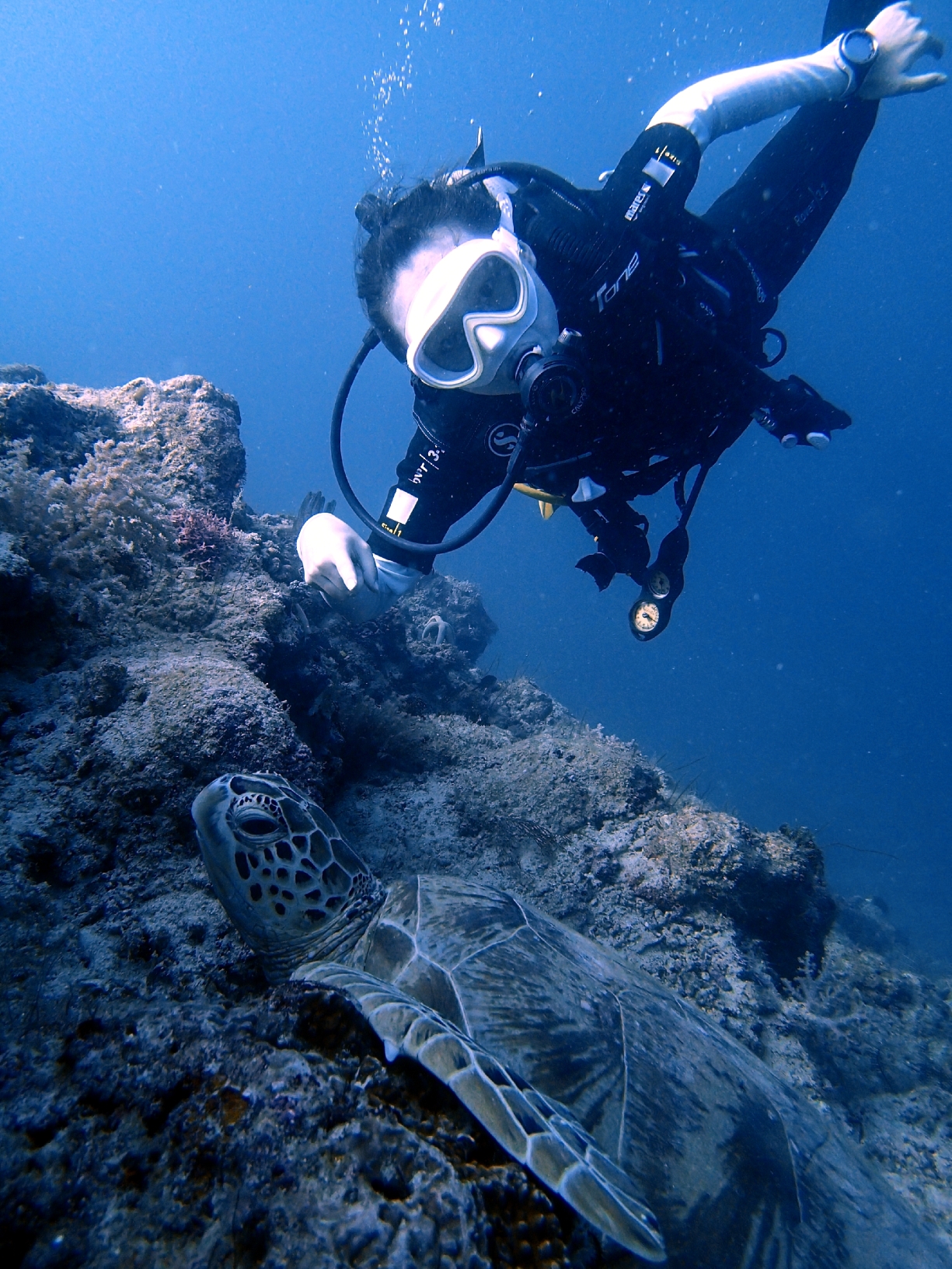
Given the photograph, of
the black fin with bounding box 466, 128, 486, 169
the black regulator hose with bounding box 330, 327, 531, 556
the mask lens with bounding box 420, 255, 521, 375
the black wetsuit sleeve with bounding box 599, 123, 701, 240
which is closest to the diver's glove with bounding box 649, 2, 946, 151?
the black wetsuit sleeve with bounding box 599, 123, 701, 240

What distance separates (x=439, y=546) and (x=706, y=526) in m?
76.6

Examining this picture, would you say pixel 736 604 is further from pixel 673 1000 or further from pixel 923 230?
pixel 673 1000

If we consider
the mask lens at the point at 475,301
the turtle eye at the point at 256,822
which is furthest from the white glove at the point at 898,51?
the turtle eye at the point at 256,822

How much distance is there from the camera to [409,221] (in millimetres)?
2648

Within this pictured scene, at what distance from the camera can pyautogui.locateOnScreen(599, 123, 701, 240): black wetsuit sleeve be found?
279cm

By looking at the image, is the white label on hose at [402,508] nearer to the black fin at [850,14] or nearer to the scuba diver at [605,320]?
the scuba diver at [605,320]

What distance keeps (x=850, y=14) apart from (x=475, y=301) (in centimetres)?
393

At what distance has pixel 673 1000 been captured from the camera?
1703 millimetres

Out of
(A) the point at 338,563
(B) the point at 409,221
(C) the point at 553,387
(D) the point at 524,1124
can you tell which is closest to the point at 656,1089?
(D) the point at 524,1124

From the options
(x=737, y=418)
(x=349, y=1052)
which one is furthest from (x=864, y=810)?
(x=349, y=1052)

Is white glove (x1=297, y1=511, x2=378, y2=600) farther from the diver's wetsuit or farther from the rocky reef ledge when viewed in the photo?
the diver's wetsuit

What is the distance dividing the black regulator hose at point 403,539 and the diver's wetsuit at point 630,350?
0.09 metres

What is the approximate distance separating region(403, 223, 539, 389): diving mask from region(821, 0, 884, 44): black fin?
133 inches

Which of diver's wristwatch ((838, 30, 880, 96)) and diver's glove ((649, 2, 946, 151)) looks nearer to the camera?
diver's glove ((649, 2, 946, 151))
